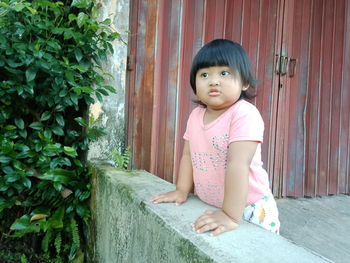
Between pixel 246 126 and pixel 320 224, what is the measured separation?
6.58 ft

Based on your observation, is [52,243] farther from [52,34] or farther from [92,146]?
[52,34]

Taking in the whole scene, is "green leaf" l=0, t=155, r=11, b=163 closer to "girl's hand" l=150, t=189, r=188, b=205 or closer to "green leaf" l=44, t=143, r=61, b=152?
"green leaf" l=44, t=143, r=61, b=152

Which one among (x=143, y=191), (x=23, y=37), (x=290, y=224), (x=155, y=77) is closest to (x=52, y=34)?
(x=23, y=37)

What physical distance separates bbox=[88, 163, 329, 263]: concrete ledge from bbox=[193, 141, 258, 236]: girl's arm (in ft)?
0.13

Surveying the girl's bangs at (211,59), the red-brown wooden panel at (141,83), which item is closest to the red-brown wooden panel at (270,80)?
the red-brown wooden panel at (141,83)

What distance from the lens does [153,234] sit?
5.10ft

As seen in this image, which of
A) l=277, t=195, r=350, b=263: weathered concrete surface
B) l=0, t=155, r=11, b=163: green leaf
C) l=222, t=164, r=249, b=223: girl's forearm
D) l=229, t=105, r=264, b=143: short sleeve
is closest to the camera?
l=222, t=164, r=249, b=223: girl's forearm

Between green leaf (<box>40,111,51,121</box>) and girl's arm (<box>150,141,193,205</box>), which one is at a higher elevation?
green leaf (<box>40,111,51,121</box>)

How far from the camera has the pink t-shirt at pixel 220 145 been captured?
5.06 feet

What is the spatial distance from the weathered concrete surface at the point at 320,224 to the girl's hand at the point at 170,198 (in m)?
1.28

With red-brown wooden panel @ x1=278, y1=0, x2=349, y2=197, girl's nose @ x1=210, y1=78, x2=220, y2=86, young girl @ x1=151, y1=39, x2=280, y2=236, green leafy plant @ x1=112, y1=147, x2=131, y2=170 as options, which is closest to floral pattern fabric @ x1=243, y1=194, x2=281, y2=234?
young girl @ x1=151, y1=39, x2=280, y2=236

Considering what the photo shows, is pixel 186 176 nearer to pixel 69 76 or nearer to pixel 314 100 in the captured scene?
pixel 69 76

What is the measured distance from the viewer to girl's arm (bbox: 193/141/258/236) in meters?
1.34

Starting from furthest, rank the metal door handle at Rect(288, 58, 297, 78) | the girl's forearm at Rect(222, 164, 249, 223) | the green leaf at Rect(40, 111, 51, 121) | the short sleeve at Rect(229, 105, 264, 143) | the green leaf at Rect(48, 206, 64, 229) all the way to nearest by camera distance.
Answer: the metal door handle at Rect(288, 58, 297, 78)
the green leaf at Rect(40, 111, 51, 121)
the green leaf at Rect(48, 206, 64, 229)
the short sleeve at Rect(229, 105, 264, 143)
the girl's forearm at Rect(222, 164, 249, 223)
